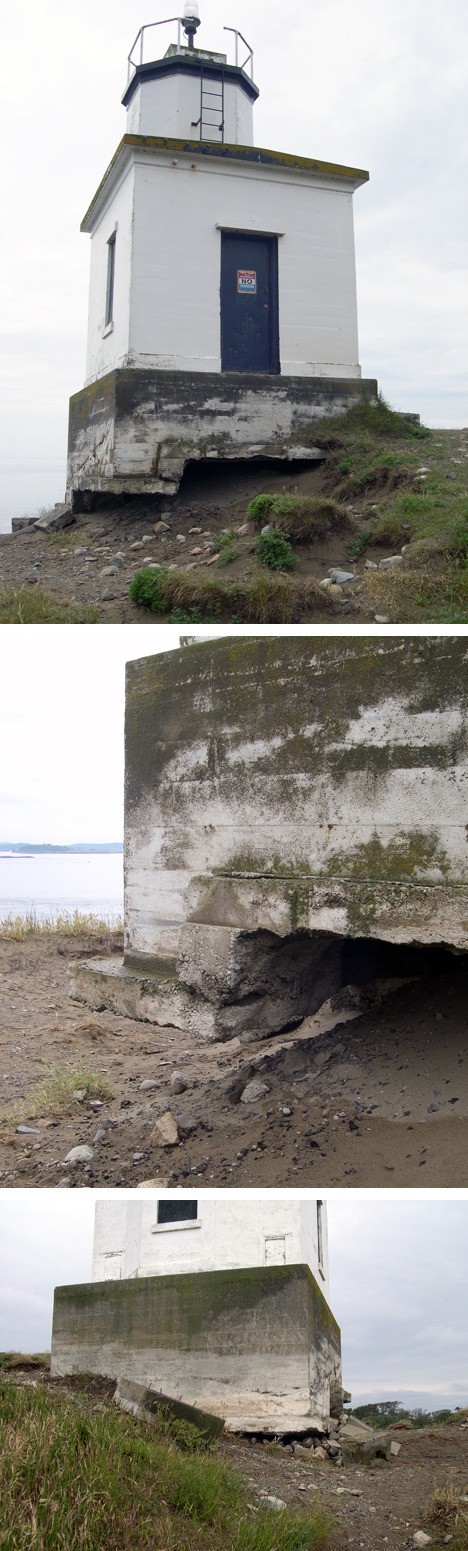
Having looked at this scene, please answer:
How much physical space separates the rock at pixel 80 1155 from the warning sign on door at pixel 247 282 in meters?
10.8

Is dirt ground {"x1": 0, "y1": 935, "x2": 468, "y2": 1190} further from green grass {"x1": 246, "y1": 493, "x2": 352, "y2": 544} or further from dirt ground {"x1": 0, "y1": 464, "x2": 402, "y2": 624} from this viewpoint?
green grass {"x1": 246, "y1": 493, "x2": 352, "y2": 544}

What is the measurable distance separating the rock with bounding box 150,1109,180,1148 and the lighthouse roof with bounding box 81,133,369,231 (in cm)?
1139

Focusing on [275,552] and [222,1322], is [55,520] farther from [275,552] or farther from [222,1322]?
[222,1322]

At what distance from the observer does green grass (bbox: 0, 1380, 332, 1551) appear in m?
4.83

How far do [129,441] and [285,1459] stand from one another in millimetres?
10275

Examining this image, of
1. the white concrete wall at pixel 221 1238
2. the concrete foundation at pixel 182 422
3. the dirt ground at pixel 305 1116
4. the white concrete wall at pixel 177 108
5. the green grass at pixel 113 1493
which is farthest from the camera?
the white concrete wall at pixel 177 108

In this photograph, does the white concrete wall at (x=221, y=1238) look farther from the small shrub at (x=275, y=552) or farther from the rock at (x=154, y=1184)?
the small shrub at (x=275, y=552)

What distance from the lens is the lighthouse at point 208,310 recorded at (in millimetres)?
11703

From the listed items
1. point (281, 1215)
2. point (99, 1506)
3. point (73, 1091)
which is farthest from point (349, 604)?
point (281, 1215)

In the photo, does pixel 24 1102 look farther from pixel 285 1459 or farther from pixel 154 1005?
pixel 285 1459

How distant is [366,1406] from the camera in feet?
51.3

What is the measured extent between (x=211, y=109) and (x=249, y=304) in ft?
12.2

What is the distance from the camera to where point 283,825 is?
4973 millimetres

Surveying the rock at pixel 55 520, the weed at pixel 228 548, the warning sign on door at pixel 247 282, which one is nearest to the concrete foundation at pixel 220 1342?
the weed at pixel 228 548
